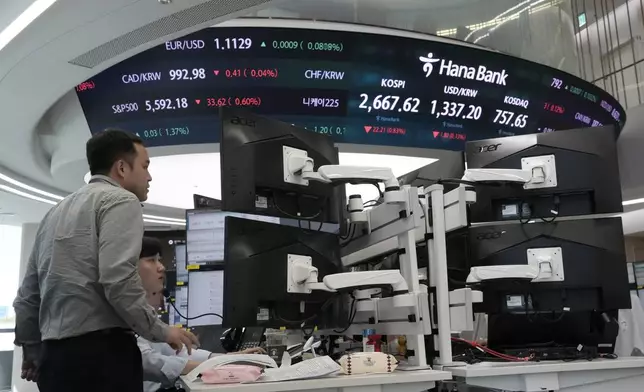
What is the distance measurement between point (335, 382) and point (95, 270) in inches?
29.2

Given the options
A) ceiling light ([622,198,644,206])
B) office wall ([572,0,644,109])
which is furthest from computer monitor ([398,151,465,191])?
ceiling light ([622,198,644,206])

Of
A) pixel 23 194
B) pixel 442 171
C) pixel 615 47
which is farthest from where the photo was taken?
pixel 615 47

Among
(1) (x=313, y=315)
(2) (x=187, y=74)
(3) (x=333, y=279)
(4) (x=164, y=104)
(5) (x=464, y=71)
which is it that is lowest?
(1) (x=313, y=315)

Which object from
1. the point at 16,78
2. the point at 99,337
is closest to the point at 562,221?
the point at 99,337

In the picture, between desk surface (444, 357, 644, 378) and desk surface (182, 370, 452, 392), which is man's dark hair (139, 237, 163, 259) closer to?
desk surface (182, 370, 452, 392)

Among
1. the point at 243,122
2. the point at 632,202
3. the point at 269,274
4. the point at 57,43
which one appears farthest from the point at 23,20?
the point at 632,202

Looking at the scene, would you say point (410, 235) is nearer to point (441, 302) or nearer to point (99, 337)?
point (441, 302)

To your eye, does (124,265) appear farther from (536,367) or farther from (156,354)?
(536,367)

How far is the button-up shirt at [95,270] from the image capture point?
5.08 ft

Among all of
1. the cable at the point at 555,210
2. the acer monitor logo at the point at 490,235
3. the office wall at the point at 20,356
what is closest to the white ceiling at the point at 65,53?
the acer monitor logo at the point at 490,235

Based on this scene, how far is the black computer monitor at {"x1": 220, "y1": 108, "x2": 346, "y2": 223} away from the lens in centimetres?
203

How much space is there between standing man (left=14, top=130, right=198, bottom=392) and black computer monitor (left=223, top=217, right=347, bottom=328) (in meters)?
0.27

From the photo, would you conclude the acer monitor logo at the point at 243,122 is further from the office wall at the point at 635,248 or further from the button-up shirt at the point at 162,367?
the office wall at the point at 635,248

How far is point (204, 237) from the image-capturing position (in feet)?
12.8
